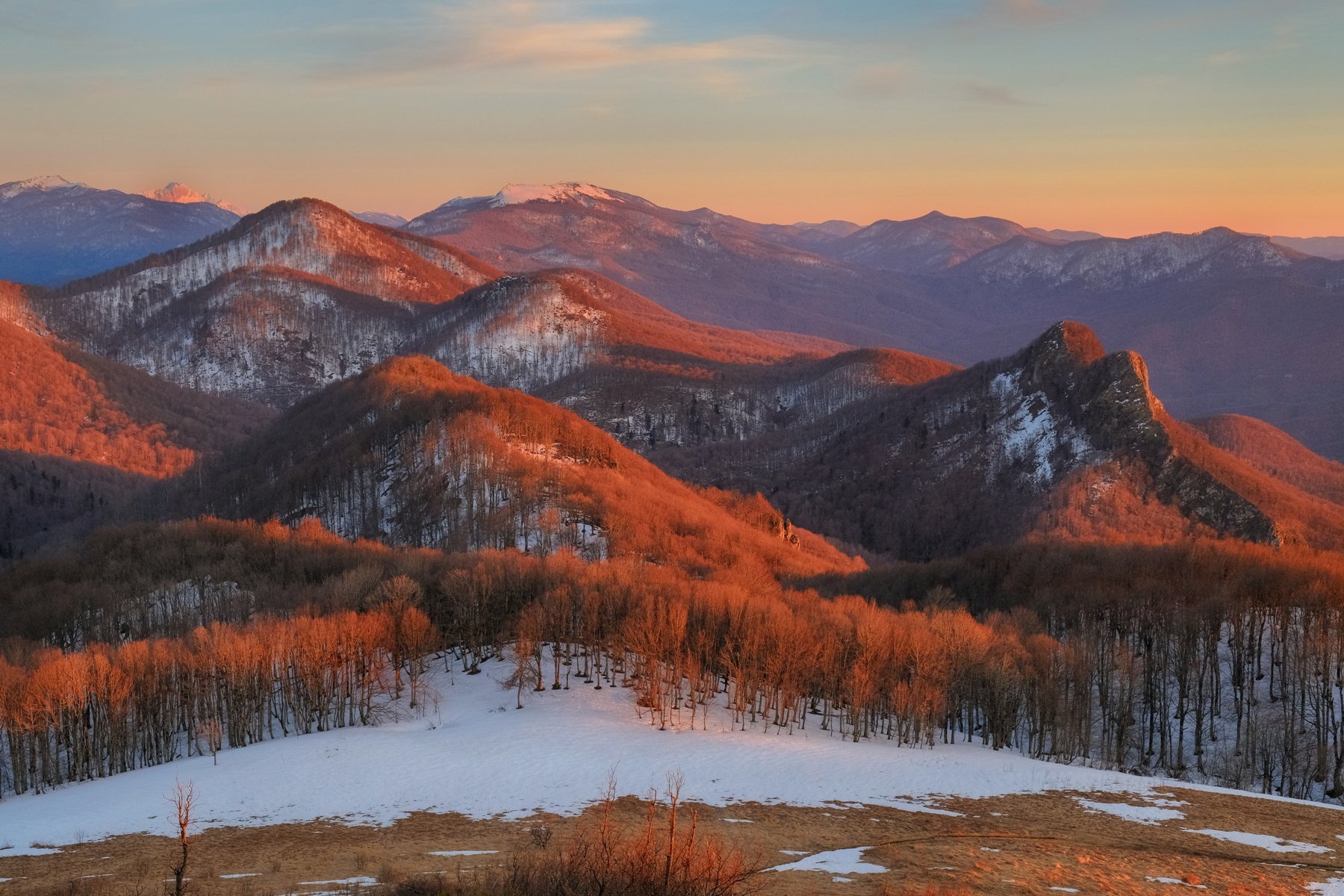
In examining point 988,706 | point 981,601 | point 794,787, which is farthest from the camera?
point 981,601

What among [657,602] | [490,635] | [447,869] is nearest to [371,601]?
[490,635]

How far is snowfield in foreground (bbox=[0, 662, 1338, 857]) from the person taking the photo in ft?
202

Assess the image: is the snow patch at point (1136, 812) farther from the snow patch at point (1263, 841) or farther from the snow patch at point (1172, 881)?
the snow patch at point (1172, 881)

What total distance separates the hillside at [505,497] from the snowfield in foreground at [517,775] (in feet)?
198

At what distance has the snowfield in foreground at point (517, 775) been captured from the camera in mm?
61625

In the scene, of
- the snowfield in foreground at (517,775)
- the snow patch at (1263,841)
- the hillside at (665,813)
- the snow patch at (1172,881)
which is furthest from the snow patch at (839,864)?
the snow patch at (1263,841)

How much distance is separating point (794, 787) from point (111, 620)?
272 ft

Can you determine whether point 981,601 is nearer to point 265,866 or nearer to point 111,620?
point 111,620

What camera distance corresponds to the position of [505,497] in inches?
6388

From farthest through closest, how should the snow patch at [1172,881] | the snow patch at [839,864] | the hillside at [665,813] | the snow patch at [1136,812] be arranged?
1. the snow patch at [1136,812]
2. the hillside at [665,813]
3. the snow patch at [839,864]
4. the snow patch at [1172,881]

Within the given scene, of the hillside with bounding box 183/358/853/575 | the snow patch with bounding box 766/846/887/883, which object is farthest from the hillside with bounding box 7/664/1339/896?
the hillside with bounding box 183/358/853/575

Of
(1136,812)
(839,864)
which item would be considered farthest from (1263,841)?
(839,864)

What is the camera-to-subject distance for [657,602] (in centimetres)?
9731

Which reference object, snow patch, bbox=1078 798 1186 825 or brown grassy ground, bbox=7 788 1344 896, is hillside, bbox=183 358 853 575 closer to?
snow patch, bbox=1078 798 1186 825
